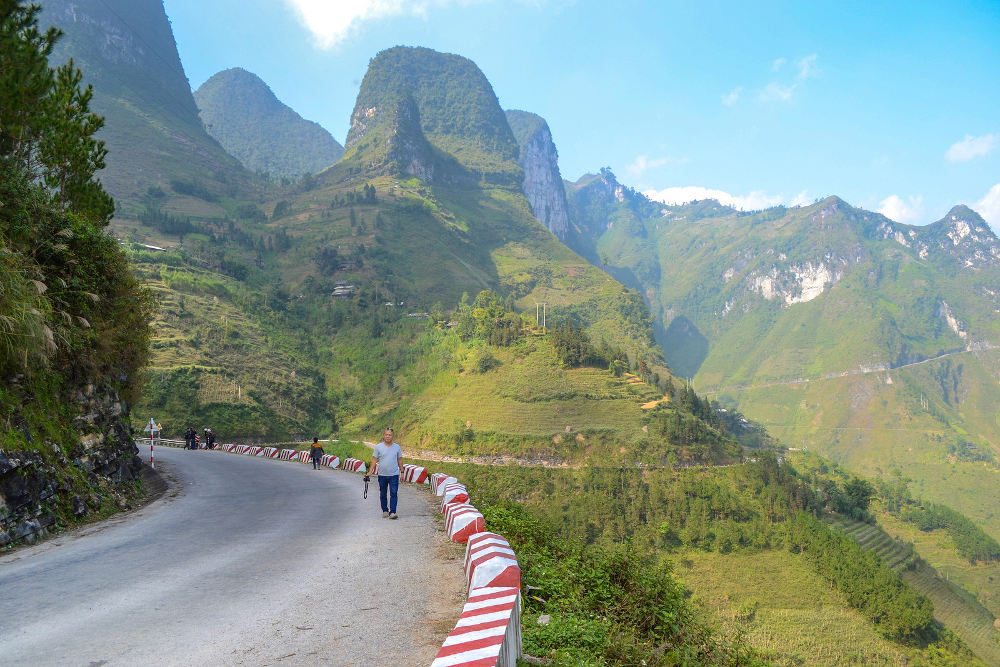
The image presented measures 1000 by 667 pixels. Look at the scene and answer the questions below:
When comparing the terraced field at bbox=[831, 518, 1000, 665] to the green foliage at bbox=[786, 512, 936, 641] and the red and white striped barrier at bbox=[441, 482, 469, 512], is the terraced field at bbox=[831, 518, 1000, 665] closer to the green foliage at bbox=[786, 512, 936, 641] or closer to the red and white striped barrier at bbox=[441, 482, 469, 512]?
the green foliage at bbox=[786, 512, 936, 641]

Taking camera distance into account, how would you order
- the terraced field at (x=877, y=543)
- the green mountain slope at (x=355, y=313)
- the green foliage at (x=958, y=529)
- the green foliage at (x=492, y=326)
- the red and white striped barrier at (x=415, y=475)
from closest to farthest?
1. the red and white striped barrier at (x=415, y=475)
2. the terraced field at (x=877, y=543)
3. the green mountain slope at (x=355, y=313)
4. the green foliage at (x=492, y=326)
5. the green foliage at (x=958, y=529)

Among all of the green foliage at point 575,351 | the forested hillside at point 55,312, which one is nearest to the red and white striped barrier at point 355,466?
the forested hillside at point 55,312

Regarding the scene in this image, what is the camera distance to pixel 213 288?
86.4 m

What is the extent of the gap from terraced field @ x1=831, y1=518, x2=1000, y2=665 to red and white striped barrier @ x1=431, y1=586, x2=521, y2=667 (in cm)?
6629

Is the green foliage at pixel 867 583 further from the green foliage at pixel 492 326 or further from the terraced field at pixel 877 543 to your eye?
the green foliage at pixel 492 326

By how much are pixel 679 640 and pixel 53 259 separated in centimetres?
1751

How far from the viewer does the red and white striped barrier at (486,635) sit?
410 cm

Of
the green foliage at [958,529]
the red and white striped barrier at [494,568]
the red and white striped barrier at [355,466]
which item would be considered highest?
the red and white striped barrier at [494,568]

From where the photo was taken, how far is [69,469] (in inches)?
513

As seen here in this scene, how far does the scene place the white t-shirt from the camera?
43.3ft

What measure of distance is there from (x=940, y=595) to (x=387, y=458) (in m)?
71.9

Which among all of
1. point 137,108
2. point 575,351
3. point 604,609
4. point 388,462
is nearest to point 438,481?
point 388,462

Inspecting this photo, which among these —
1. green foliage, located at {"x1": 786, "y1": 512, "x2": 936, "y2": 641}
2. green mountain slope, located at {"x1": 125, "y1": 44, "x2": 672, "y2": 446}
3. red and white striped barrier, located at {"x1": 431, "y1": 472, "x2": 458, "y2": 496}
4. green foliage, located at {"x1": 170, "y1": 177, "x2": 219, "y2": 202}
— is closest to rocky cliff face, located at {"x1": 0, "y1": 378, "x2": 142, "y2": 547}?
red and white striped barrier, located at {"x1": 431, "y1": 472, "x2": 458, "y2": 496}

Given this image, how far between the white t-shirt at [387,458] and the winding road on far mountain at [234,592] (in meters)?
1.20
